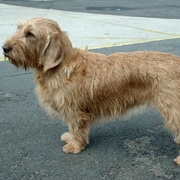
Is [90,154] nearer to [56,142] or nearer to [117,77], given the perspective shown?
[56,142]

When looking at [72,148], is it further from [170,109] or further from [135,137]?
[170,109]

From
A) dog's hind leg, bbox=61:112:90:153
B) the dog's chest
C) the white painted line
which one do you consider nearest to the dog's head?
the dog's chest

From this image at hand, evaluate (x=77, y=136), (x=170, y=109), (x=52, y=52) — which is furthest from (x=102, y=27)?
(x=170, y=109)

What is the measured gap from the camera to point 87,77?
434 cm

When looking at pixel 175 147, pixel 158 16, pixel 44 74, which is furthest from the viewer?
pixel 158 16

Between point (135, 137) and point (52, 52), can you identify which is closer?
point (52, 52)

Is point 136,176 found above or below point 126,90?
below

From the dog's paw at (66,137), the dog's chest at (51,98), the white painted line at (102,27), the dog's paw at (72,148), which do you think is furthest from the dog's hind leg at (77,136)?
the white painted line at (102,27)

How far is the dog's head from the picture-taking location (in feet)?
13.6

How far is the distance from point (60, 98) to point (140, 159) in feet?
3.65

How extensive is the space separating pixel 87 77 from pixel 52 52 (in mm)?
457

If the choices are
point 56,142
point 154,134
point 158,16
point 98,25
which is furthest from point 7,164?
point 158,16

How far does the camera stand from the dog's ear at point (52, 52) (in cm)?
421

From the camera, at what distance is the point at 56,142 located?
487 centimetres
